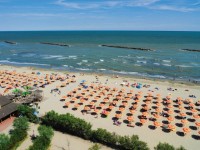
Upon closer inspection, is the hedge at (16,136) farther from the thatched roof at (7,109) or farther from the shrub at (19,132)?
the thatched roof at (7,109)

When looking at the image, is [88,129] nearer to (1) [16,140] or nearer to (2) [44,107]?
(1) [16,140]

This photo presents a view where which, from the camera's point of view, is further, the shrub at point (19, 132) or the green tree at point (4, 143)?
the shrub at point (19, 132)

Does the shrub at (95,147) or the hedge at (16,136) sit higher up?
the hedge at (16,136)

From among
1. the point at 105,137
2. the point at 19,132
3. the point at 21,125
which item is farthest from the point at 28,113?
the point at 105,137

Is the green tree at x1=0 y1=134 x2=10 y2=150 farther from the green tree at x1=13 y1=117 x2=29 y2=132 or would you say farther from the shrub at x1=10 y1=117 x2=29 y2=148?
the green tree at x1=13 y1=117 x2=29 y2=132

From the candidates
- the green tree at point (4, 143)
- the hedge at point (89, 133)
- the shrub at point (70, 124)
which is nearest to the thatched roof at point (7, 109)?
the hedge at point (89, 133)

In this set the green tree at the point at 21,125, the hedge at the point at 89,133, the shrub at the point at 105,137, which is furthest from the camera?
the green tree at the point at 21,125

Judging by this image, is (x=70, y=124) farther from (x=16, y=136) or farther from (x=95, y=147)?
(x=16, y=136)
